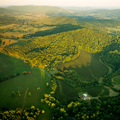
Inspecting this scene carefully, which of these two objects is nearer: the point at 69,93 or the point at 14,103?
the point at 14,103

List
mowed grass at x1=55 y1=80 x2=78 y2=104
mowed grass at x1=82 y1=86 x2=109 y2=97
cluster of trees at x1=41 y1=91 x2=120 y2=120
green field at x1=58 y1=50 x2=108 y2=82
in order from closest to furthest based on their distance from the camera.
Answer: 1. cluster of trees at x1=41 y1=91 x2=120 y2=120
2. mowed grass at x1=55 y1=80 x2=78 y2=104
3. mowed grass at x1=82 y1=86 x2=109 y2=97
4. green field at x1=58 y1=50 x2=108 y2=82

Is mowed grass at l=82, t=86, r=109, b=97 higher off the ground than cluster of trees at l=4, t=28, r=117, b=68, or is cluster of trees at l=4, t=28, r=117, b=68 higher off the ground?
cluster of trees at l=4, t=28, r=117, b=68

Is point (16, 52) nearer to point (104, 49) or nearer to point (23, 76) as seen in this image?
point (23, 76)

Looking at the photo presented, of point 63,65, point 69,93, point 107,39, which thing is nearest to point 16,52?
point 63,65

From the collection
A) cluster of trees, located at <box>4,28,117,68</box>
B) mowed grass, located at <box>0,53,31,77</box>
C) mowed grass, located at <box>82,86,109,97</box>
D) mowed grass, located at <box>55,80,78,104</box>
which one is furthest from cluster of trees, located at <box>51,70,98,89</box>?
mowed grass, located at <box>0,53,31,77</box>

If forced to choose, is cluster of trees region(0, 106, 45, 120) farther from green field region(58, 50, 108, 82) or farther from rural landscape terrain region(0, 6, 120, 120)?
green field region(58, 50, 108, 82)

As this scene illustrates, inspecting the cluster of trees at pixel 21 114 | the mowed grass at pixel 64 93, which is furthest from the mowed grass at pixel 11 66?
the cluster of trees at pixel 21 114
